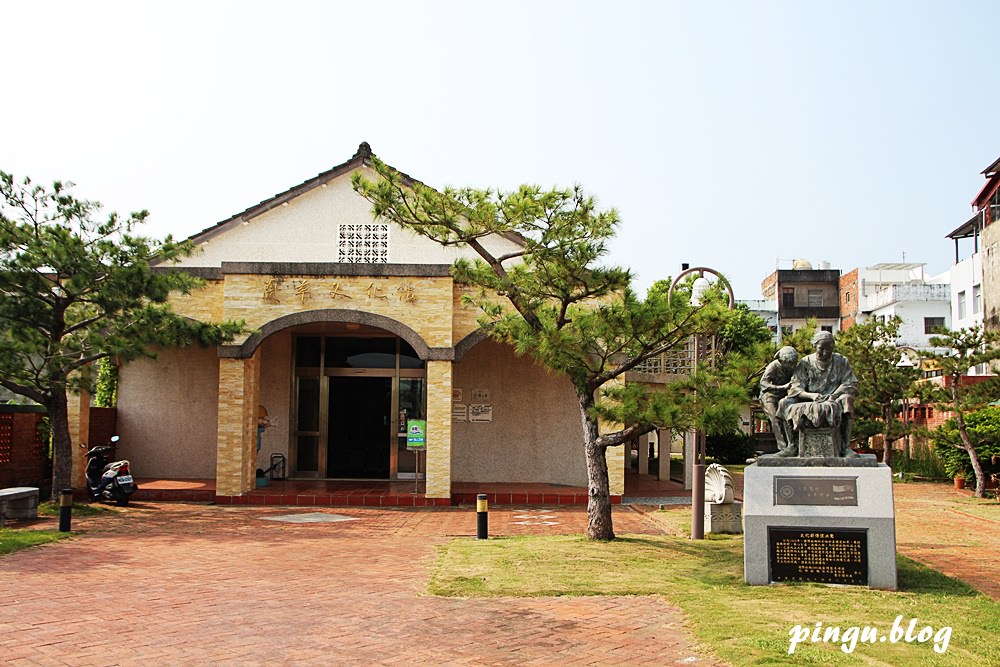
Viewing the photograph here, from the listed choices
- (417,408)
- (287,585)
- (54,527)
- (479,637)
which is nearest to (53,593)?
(287,585)

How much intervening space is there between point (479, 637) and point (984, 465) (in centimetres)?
1611

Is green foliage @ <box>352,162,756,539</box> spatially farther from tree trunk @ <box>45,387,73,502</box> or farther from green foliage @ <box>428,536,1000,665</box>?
tree trunk @ <box>45,387,73,502</box>

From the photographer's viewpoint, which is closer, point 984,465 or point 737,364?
point 737,364

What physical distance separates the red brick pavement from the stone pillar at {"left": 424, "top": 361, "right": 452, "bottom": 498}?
4058mm

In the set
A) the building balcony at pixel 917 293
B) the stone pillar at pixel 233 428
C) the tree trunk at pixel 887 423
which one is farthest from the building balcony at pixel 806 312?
the stone pillar at pixel 233 428

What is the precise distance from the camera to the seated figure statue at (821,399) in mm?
8539

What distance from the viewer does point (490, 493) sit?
1611 centimetres

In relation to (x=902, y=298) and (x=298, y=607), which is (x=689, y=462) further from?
(x=902, y=298)

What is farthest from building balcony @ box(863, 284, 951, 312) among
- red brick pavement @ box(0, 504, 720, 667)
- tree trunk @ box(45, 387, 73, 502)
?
tree trunk @ box(45, 387, 73, 502)

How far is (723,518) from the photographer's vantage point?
1212 cm

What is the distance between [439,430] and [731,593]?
816 cm

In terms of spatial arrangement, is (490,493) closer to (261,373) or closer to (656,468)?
(261,373)

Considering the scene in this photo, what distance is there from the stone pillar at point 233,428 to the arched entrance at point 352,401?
2.80m

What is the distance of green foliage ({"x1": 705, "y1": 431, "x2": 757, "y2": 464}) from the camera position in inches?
1047
